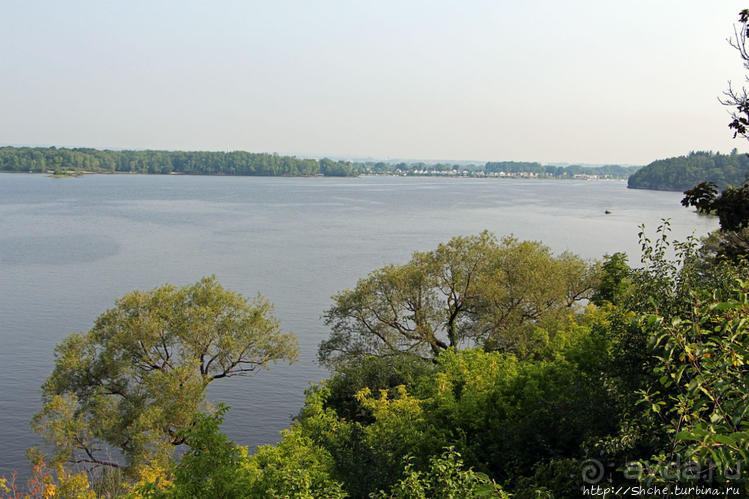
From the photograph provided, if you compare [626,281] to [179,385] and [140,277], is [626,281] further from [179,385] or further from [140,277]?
[140,277]

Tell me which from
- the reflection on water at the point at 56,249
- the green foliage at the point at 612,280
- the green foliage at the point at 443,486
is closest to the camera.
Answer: the green foliage at the point at 443,486

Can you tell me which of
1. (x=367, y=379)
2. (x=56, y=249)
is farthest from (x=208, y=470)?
(x=56, y=249)

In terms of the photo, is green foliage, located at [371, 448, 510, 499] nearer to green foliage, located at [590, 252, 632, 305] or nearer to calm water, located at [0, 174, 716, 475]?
calm water, located at [0, 174, 716, 475]

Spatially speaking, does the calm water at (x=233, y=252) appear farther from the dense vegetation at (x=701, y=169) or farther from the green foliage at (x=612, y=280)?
the dense vegetation at (x=701, y=169)

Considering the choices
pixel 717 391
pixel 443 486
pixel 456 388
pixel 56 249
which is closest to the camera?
pixel 717 391

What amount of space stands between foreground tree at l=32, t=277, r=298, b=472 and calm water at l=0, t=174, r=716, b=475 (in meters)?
3.52

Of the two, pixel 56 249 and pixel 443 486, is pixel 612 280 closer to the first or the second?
pixel 443 486

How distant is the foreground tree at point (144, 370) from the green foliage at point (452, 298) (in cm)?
394

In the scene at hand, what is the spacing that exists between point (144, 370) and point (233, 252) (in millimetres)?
38453

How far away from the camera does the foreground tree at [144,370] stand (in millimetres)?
21453

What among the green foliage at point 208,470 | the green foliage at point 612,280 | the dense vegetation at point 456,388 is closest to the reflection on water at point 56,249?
the dense vegetation at point 456,388

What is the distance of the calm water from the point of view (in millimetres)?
30281

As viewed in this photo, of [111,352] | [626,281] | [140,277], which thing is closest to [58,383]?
[111,352]

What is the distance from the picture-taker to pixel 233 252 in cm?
6222
